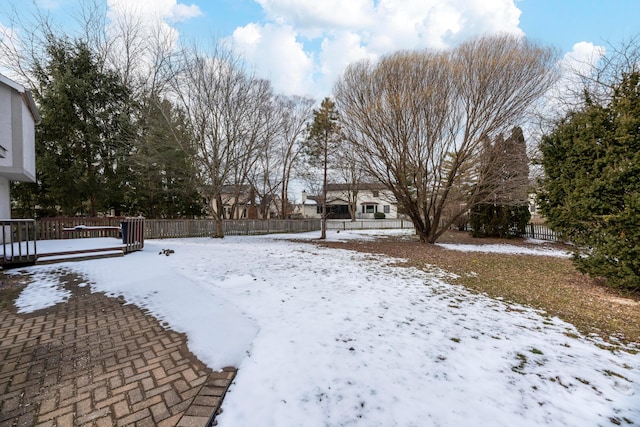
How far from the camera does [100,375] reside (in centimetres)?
237

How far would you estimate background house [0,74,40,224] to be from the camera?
8.76 meters

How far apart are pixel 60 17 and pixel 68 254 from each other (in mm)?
15833

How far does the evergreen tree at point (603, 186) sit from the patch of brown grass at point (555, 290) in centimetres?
54

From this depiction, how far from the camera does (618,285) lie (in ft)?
16.3

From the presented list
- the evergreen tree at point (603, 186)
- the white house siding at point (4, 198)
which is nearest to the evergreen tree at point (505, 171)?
the evergreen tree at point (603, 186)

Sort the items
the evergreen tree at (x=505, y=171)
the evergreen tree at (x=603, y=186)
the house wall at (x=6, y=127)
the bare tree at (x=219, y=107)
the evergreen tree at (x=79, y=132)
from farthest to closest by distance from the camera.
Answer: the evergreen tree at (x=79, y=132)
the bare tree at (x=219, y=107)
the evergreen tree at (x=505, y=171)
the house wall at (x=6, y=127)
the evergreen tree at (x=603, y=186)

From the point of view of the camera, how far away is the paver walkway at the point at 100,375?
192 centimetres

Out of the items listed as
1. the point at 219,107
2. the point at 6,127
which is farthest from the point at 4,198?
the point at 219,107

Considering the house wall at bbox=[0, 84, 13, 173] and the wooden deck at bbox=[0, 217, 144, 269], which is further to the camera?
the house wall at bbox=[0, 84, 13, 173]

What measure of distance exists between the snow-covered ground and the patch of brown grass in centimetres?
45

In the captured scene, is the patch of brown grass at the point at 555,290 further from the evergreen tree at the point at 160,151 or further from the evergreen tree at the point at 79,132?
the evergreen tree at the point at 79,132

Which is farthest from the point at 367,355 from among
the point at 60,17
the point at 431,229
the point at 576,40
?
the point at 60,17

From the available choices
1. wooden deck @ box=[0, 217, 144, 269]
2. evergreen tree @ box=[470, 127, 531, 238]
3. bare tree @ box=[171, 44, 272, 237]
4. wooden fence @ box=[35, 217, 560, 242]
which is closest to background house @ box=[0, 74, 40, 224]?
wooden deck @ box=[0, 217, 144, 269]

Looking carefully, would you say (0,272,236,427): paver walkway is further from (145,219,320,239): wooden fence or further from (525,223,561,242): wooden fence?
(525,223,561,242): wooden fence
